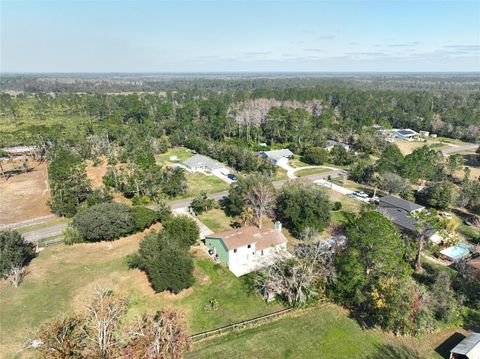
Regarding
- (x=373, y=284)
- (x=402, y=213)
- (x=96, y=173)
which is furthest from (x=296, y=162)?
(x=373, y=284)

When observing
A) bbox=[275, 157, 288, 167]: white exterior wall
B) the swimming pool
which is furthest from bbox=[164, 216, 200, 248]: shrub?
bbox=[275, 157, 288, 167]: white exterior wall

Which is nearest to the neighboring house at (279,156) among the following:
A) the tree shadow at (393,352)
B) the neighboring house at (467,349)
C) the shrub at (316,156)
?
the shrub at (316,156)

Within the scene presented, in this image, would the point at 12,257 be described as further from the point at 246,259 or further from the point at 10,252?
the point at 246,259

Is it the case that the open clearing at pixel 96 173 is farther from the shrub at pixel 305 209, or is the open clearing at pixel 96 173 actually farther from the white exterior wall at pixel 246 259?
the shrub at pixel 305 209

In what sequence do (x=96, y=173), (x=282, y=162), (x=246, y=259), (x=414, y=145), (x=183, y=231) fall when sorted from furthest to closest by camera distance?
1. (x=414, y=145)
2. (x=282, y=162)
3. (x=96, y=173)
4. (x=183, y=231)
5. (x=246, y=259)

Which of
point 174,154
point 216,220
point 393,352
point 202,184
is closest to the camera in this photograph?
point 393,352

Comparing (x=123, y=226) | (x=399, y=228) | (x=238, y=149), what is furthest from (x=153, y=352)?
(x=238, y=149)

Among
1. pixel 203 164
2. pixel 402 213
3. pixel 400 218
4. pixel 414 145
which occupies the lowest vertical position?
pixel 414 145

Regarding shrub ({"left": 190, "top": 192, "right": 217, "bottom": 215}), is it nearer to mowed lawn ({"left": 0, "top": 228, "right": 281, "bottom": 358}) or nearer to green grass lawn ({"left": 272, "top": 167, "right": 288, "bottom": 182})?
mowed lawn ({"left": 0, "top": 228, "right": 281, "bottom": 358})

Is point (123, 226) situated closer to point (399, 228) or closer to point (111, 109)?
point (399, 228)
